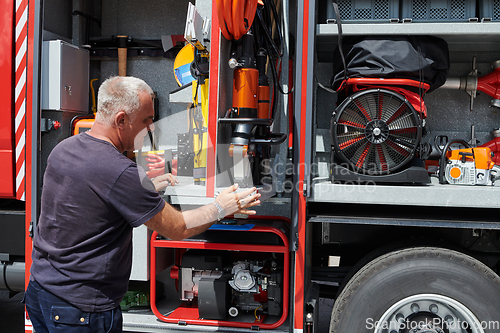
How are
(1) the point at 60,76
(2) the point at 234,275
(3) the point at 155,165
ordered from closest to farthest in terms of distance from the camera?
(2) the point at 234,275, (1) the point at 60,76, (3) the point at 155,165

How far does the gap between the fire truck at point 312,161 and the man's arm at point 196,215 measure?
197 millimetres

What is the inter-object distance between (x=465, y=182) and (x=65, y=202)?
198cm

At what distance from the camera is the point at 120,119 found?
1715 mm

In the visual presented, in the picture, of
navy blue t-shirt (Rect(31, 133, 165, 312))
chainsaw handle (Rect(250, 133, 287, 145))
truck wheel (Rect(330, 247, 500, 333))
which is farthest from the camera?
chainsaw handle (Rect(250, 133, 287, 145))

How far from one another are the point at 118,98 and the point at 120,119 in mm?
→ 89

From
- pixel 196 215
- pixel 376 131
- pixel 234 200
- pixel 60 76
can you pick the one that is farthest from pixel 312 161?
pixel 60 76

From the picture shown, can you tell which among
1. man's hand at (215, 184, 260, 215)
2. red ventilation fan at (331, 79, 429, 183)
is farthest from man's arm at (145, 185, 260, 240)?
red ventilation fan at (331, 79, 429, 183)

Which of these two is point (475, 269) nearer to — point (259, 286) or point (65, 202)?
point (259, 286)

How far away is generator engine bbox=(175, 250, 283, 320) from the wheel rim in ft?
2.06

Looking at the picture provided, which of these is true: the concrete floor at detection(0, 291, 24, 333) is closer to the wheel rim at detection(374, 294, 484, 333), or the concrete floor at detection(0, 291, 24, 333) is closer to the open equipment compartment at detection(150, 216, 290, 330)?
the open equipment compartment at detection(150, 216, 290, 330)

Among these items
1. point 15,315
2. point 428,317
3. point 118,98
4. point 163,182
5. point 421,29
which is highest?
point 421,29

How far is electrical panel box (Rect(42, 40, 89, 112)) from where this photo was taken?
260cm

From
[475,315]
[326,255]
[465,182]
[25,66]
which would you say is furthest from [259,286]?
[25,66]

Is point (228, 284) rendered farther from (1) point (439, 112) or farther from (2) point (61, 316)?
(1) point (439, 112)
